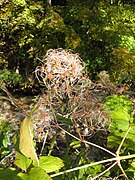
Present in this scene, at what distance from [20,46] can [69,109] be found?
4.29m

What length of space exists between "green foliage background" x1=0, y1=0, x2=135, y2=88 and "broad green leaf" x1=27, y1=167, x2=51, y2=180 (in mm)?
4035

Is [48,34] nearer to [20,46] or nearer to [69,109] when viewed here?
[20,46]

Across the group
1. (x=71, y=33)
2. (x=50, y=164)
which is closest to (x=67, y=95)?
(x=50, y=164)

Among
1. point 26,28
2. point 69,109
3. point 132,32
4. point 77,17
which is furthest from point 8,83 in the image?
point 69,109

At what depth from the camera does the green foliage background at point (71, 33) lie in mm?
4914

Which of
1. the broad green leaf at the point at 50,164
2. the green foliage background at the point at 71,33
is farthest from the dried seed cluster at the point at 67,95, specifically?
the green foliage background at the point at 71,33

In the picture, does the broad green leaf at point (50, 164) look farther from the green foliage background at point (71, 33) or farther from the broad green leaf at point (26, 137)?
the green foliage background at point (71, 33)

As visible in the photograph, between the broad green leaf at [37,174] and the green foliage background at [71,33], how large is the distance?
4.03 meters

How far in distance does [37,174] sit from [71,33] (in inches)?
168

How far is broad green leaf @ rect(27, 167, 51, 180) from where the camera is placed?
0.68 meters

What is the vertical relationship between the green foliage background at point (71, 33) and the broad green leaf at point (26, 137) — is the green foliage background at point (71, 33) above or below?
below

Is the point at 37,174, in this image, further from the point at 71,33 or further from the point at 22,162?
the point at 71,33

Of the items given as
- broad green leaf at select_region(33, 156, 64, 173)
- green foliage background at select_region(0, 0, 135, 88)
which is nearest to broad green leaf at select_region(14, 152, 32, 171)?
broad green leaf at select_region(33, 156, 64, 173)

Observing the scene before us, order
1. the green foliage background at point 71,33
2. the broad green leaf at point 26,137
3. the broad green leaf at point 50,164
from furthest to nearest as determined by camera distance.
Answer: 1. the green foliage background at point 71,33
2. the broad green leaf at point 50,164
3. the broad green leaf at point 26,137
